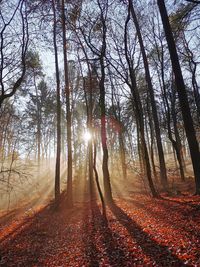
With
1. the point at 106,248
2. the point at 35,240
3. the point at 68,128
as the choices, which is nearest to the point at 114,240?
the point at 106,248

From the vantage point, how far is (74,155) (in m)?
24.9

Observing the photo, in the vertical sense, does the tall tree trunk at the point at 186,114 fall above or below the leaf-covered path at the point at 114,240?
above

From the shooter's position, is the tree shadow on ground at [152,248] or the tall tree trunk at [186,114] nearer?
the tree shadow on ground at [152,248]

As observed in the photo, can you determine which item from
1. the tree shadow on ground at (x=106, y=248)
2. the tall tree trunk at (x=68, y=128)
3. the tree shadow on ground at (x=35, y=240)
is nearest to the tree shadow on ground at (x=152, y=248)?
the tree shadow on ground at (x=106, y=248)

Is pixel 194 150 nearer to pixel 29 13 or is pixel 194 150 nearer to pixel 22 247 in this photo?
pixel 22 247

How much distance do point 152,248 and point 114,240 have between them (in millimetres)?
1419

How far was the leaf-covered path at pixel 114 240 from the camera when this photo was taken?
4512 millimetres

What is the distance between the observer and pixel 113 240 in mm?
5969

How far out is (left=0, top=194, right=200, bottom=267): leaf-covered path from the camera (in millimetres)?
4512

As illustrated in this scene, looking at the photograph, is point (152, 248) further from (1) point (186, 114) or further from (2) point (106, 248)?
(1) point (186, 114)

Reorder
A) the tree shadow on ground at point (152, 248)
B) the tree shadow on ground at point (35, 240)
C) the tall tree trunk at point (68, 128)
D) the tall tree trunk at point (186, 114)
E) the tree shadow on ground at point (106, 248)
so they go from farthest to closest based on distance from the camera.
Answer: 1. the tall tree trunk at point (68, 128)
2. the tall tree trunk at point (186, 114)
3. the tree shadow on ground at point (35, 240)
4. the tree shadow on ground at point (106, 248)
5. the tree shadow on ground at point (152, 248)

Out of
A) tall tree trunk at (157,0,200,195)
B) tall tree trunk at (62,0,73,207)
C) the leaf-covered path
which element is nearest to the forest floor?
the leaf-covered path

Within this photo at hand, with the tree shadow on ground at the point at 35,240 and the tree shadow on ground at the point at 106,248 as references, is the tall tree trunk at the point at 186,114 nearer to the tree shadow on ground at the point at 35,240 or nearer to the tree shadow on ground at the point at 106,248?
the tree shadow on ground at the point at 106,248

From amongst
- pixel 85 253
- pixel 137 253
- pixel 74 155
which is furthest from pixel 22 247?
pixel 74 155
